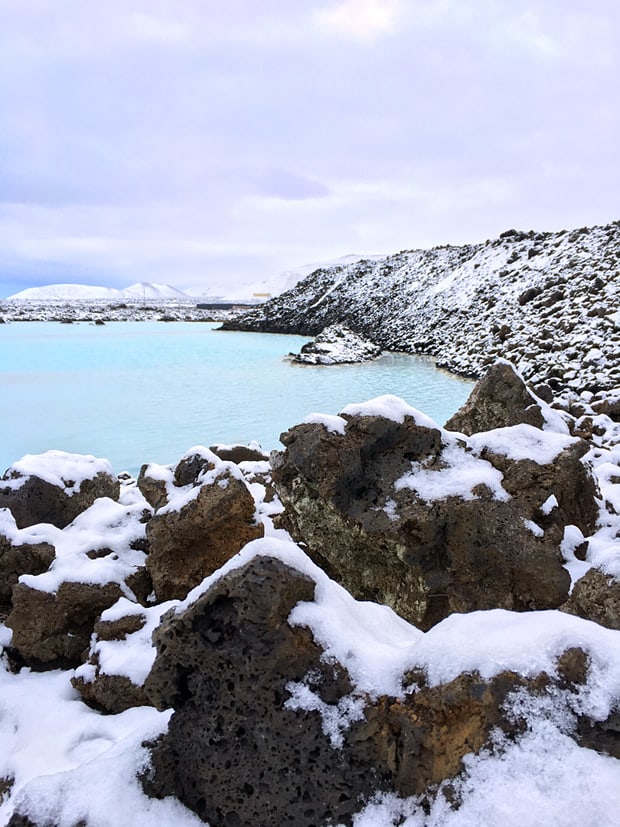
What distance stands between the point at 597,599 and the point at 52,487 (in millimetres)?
5162

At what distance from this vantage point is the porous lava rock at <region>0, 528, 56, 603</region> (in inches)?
193

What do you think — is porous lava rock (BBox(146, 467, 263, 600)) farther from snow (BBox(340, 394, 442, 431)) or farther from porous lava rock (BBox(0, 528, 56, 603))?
snow (BBox(340, 394, 442, 431))

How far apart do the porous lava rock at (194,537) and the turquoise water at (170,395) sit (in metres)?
6.79

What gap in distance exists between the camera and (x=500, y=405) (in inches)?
241

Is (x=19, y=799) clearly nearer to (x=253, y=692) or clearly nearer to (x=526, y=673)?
(x=253, y=692)

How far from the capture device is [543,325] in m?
21.6

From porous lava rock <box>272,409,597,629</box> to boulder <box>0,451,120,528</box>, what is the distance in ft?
8.68

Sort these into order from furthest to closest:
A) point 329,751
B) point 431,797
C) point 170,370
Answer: point 170,370 < point 329,751 < point 431,797

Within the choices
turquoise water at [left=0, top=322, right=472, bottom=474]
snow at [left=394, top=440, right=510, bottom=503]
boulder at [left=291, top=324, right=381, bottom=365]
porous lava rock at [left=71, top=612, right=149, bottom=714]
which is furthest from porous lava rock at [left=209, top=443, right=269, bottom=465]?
boulder at [left=291, top=324, right=381, bottom=365]

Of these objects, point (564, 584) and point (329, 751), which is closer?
point (329, 751)

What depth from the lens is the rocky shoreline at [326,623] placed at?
1980 mm

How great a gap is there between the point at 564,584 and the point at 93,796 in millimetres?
3161

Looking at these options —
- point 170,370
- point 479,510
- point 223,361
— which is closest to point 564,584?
point 479,510

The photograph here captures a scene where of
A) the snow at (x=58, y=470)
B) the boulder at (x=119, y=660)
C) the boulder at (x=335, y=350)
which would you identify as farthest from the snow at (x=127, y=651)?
the boulder at (x=335, y=350)
